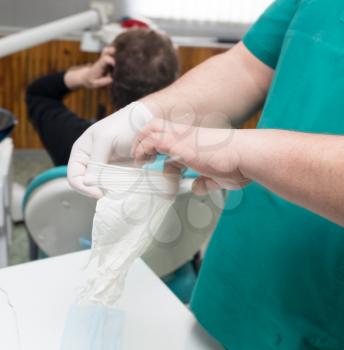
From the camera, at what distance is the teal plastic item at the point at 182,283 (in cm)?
121

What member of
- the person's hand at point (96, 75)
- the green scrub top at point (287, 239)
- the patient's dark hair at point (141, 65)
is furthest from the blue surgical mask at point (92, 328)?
the person's hand at point (96, 75)

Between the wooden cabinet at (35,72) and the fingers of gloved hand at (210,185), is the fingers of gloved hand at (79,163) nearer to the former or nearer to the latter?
the fingers of gloved hand at (210,185)

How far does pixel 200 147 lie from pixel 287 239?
0.76 ft

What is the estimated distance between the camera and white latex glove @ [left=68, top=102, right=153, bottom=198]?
63 centimetres

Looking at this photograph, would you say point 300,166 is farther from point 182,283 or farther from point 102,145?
point 182,283

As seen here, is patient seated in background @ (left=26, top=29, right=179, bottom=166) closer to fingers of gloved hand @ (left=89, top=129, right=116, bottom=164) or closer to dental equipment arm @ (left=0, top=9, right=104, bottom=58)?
dental equipment arm @ (left=0, top=9, right=104, bottom=58)

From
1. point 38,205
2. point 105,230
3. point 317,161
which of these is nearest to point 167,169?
point 105,230

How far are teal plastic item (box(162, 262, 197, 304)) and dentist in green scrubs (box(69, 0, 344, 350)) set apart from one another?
401 millimetres

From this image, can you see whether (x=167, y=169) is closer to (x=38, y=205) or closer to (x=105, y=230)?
(x=105, y=230)

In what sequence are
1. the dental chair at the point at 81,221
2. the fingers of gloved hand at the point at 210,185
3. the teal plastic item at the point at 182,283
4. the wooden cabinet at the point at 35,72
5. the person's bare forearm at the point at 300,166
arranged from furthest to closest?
1. the wooden cabinet at the point at 35,72
2. the teal plastic item at the point at 182,283
3. the dental chair at the point at 81,221
4. the fingers of gloved hand at the point at 210,185
5. the person's bare forearm at the point at 300,166

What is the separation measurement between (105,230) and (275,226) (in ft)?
0.81

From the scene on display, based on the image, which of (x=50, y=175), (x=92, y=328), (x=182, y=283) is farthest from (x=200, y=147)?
(x=182, y=283)

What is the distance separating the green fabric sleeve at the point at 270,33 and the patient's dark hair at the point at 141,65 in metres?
0.35

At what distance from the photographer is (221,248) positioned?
30.8 inches
